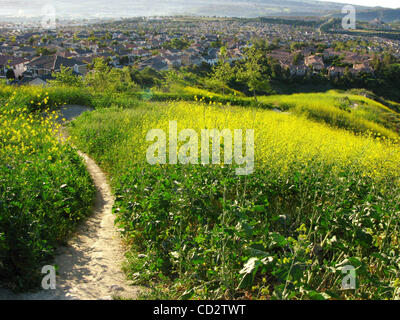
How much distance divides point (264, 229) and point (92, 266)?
90.4 inches

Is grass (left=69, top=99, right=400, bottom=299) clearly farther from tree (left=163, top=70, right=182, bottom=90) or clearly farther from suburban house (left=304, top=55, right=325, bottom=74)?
suburban house (left=304, top=55, right=325, bottom=74)

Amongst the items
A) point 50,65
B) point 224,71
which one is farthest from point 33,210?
point 50,65

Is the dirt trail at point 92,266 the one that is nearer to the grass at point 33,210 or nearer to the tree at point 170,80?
the grass at point 33,210

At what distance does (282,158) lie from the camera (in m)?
6.09

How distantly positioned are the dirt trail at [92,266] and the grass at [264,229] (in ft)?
0.76

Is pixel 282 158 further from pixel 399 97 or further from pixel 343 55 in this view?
pixel 343 55

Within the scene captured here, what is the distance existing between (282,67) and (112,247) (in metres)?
59.4

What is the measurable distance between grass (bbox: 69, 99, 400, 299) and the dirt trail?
0.23 m

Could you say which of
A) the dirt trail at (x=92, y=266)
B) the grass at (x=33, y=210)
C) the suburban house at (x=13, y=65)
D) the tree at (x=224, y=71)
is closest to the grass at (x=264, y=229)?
the dirt trail at (x=92, y=266)

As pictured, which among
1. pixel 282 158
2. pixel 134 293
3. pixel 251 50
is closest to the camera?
pixel 134 293

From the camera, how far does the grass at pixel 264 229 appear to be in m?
3.32
